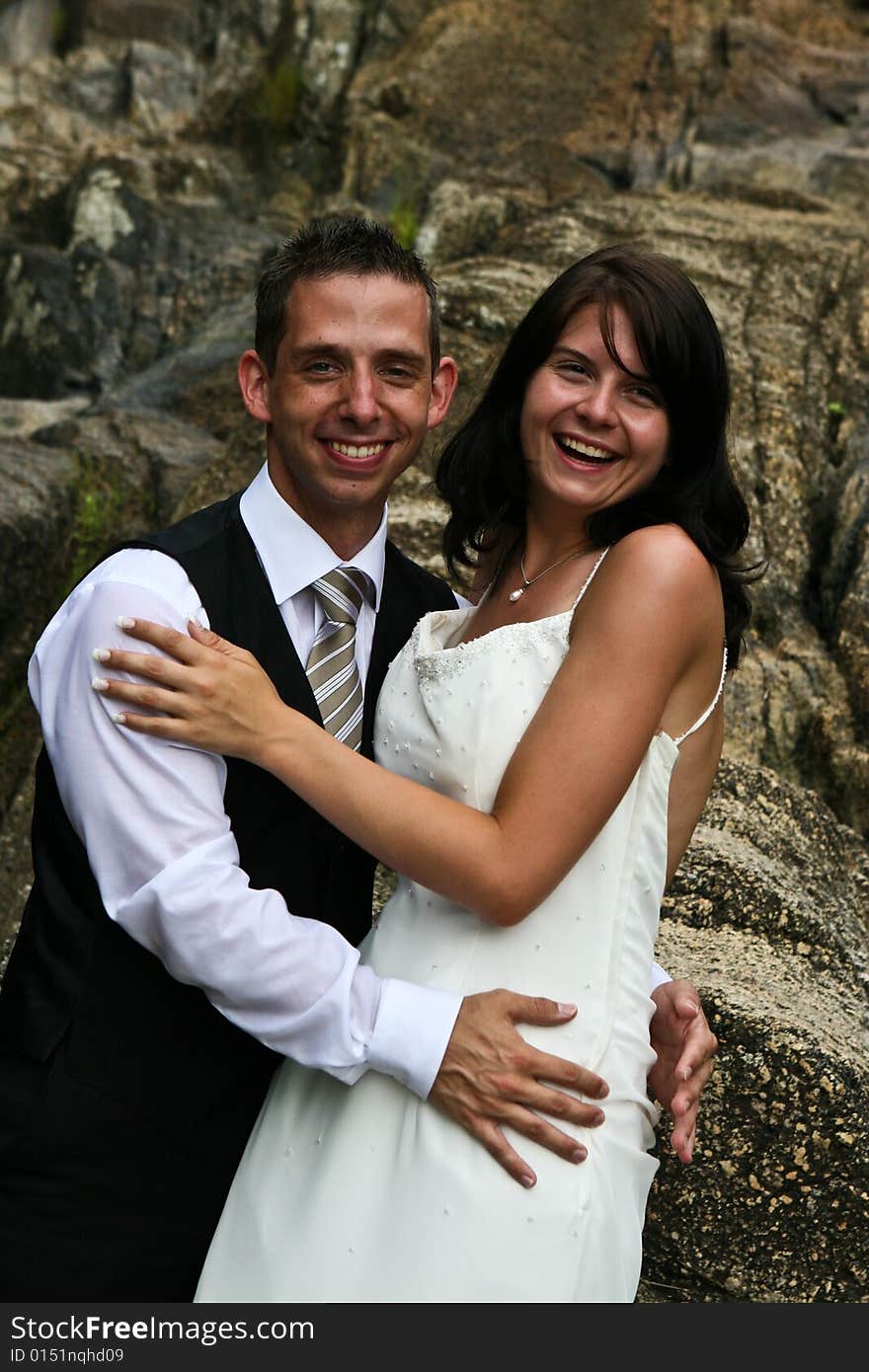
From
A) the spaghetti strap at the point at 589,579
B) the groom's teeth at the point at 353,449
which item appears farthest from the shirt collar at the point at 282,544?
the spaghetti strap at the point at 589,579

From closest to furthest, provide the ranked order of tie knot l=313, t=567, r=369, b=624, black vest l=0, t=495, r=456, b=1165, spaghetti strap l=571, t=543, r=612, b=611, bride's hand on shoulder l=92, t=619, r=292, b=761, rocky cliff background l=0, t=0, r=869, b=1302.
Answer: bride's hand on shoulder l=92, t=619, r=292, b=761 < black vest l=0, t=495, r=456, b=1165 < spaghetti strap l=571, t=543, r=612, b=611 < tie knot l=313, t=567, r=369, b=624 < rocky cliff background l=0, t=0, r=869, b=1302

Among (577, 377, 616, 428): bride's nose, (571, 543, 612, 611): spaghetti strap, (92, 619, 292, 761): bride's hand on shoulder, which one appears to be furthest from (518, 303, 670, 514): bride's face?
(92, 619, 292, 761): bride's hand on shoulder

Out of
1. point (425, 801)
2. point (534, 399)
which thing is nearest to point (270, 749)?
point (425, 801)

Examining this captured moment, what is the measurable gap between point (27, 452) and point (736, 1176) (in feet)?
15.0

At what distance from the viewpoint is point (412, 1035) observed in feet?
7.09

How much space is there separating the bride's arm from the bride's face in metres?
0.33

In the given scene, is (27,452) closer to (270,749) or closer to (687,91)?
(270,749)

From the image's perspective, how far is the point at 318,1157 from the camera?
225cm

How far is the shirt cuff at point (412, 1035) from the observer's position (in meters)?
2.16

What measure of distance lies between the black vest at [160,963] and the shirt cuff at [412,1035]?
31cm

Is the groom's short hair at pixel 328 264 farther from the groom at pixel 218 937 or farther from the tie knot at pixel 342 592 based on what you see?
the tie knot at pixel 342 592

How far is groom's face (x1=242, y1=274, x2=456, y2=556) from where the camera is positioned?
2.51 meters

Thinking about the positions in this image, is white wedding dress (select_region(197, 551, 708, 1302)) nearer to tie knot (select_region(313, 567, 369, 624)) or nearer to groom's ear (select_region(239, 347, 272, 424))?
tie knot (select_region(313, 567, 369, 624))

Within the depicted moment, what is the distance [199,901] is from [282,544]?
661 mm
